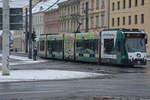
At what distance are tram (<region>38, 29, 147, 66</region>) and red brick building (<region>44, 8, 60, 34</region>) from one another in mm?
63505

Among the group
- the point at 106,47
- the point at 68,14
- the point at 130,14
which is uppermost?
the point at 68,14

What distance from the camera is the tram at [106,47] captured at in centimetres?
3916

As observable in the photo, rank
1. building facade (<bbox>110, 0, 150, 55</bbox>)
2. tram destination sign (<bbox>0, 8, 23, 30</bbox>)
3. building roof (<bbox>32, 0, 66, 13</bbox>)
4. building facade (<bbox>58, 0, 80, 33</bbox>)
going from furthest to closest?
building roof (<bbox>32, 0, 66, 13</bbox>) → building facade (<bbox>58, 0, 80, 33</bbox>) → building facade (<bbox>110, 0, 150, 55</bbox>) → tram destination sign (<bbox>0, 8, 23, 30</bbox>)

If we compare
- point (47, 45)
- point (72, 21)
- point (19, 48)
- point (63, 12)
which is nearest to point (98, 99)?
point (47, 45)

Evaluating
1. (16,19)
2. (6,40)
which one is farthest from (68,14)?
(6,40)

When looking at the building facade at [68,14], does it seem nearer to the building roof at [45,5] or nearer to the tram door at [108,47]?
the building roof at [45,5]

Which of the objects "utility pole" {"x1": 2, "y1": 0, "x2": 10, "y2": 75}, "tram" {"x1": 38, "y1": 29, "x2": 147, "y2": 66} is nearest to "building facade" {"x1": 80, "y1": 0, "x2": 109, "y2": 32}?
"tram" {"x1": 38, "y1": 29, "x2": 147, "y2": 66}

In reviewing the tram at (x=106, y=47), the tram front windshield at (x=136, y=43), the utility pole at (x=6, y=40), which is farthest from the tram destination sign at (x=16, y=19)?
the tram front windshield at (x=136, y=43)

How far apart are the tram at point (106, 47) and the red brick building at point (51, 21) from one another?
6350 cm

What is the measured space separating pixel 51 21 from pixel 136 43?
85.6 meters

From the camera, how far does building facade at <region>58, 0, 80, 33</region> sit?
103562 mm

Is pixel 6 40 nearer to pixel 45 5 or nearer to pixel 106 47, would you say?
pixel 106 47

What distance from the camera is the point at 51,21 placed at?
407ft

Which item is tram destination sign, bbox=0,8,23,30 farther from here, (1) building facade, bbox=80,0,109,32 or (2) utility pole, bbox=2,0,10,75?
(1) building facade, bbox=80,0,109,32
